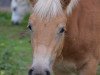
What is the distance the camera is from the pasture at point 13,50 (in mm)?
5785

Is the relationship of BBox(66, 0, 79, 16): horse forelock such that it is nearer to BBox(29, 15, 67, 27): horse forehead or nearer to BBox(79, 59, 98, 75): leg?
BBox(29, 15, 67, 27): horse forehead

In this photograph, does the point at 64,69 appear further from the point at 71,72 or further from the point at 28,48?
the point at 28,48

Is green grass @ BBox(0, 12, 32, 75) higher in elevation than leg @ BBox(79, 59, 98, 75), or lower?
higher

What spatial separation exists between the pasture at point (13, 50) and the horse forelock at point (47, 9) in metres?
0.43

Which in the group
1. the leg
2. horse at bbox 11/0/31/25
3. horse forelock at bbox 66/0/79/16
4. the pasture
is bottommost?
the leg

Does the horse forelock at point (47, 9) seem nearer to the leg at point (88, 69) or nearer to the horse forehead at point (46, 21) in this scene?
the horse forehead at point (46, 21)

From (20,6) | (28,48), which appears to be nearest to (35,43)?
(28,48)

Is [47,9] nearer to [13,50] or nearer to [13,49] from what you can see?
[13,50]

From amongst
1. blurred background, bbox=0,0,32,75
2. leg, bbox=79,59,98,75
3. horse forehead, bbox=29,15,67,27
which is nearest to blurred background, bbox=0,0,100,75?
blurred background, bbox=0,0,32,75

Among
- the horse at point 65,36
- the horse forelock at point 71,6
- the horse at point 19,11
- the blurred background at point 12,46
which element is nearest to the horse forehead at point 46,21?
the horse at point 65,36

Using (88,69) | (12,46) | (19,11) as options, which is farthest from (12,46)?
(19,11)

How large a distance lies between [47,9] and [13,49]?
4.03m

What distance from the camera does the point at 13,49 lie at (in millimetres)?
Result: 7789

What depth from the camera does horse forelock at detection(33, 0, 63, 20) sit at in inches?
151
